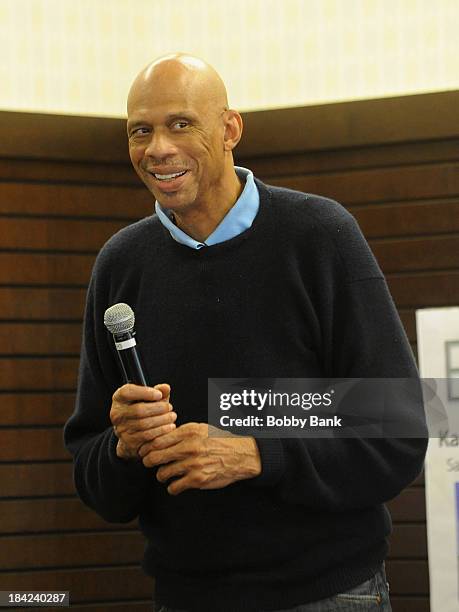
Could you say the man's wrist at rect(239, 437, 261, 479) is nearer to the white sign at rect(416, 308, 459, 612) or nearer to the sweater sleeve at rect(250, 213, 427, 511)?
the sweater sleeve at rect(250, 213, 427, 511)

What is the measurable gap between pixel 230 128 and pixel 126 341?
453 millimetres

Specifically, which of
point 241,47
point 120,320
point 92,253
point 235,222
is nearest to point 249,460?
point 120,320

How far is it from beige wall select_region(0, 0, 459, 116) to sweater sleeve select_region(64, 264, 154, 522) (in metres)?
Result: 1.46

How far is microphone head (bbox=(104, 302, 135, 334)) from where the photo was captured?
129cm

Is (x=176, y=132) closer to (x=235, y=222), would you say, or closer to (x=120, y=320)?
(x=235, y=222)

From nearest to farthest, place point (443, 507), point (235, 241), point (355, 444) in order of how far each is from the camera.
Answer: point (355, 444), point (235, 241), point (443, 507)

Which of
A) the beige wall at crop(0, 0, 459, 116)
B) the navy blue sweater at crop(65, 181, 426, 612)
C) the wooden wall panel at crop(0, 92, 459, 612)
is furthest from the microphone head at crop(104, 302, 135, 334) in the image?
the beige wall at crop(0, 0, 459, 116)

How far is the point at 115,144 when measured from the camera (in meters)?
2.98

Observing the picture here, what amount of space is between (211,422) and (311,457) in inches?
6.0

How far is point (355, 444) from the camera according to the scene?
1.41 meters

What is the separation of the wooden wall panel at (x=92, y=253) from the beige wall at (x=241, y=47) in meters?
0.08

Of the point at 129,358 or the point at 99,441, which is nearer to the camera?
the point at 129,358

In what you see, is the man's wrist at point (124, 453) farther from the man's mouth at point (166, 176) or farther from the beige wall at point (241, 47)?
the beige wall at point (241, 47)

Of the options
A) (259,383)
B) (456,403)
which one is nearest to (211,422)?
(259,383)
